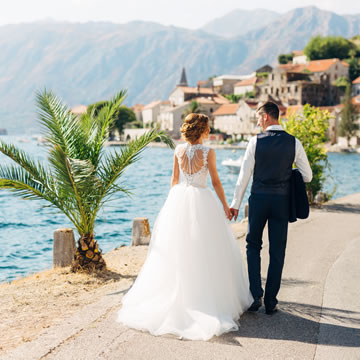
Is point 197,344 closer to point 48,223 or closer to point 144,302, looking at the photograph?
point 144,302

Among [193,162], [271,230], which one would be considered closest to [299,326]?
[271,230]

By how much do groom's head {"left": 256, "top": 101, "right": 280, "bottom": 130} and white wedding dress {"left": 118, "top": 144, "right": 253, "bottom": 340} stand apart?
2.37 ft

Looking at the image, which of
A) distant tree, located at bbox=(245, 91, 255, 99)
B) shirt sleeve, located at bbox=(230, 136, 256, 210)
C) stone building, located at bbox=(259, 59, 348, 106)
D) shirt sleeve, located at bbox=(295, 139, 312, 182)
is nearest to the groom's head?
shirt sleeve, located at bbox=(230, 136, 256, 210)

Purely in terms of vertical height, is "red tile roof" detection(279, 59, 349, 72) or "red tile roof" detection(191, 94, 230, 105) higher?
"red tile roof" detection(279, 59, 349, 72)

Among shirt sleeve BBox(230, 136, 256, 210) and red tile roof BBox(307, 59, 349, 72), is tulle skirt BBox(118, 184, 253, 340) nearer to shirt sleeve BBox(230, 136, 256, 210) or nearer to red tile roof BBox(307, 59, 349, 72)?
shirt sleeve BBox(230, 136, 256, 210)

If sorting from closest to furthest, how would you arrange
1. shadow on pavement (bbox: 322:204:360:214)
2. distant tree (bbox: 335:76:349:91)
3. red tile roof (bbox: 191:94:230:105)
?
shadow on pavement (bbox: 322:204:360:214), distant tree (bbox: 335:76:349:91), red tile roof (bbox: 191:94:230:105)

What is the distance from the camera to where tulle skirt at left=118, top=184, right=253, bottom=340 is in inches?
187

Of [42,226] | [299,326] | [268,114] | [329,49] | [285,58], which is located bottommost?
[42,226]

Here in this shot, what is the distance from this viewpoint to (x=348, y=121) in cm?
9150

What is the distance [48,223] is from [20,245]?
5.42 metres

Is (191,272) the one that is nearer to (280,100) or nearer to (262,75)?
(280,100)

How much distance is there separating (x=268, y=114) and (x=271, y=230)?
1.31 meters

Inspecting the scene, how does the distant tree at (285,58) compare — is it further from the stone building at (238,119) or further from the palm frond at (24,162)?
the palm frond at (24,162)

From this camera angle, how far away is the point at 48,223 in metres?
23.6
